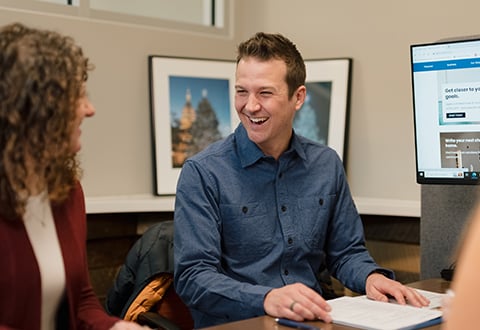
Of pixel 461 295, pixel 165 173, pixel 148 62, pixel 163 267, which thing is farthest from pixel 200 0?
pixel 461 295

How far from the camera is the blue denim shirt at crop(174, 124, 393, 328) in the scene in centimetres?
192

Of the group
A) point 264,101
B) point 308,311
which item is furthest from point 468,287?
point 264,101

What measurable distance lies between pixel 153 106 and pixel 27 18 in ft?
2.10

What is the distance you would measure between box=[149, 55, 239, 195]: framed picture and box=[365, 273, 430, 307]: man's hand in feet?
4.50

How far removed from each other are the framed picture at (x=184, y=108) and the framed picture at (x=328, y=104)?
0.35 metres

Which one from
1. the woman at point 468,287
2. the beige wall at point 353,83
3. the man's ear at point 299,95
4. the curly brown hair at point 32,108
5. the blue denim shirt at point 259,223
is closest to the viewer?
the woman at point 468,287

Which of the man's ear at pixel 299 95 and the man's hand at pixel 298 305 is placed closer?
the man's hand at pixel 298 305

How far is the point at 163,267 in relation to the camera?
2217 mm

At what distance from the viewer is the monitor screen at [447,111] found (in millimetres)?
2010

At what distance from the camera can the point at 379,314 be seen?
1.63 metres

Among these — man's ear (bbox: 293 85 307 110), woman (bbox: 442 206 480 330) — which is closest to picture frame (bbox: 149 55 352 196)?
man's ear (bbox: 293 85 307 110)

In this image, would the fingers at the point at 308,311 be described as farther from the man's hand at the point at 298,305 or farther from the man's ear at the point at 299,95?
the man's ear at the point at 299,95

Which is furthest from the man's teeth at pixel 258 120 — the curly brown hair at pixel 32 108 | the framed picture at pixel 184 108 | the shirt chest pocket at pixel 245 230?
the framed picture at pixel 184 108

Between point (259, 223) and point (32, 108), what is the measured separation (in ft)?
2.65
